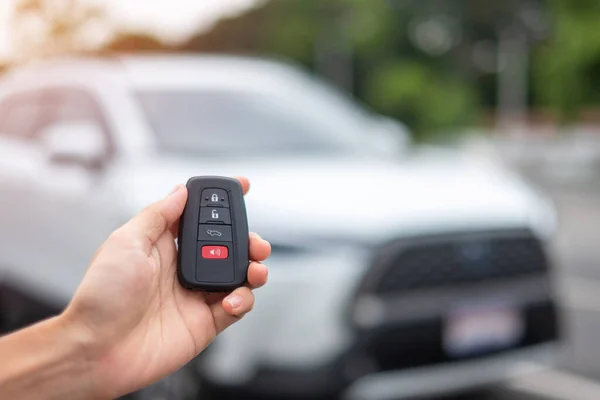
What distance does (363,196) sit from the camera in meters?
3.01

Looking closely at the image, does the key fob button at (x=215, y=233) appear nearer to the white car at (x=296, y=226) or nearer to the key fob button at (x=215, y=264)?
the key fob button at (x=215, y=264)

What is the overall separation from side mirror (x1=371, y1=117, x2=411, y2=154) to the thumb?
2779 mm

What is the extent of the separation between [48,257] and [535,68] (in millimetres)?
32525

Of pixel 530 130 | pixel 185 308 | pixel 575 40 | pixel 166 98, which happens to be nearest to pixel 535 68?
pixel 530 130

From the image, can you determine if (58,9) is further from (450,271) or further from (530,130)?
(530,130)

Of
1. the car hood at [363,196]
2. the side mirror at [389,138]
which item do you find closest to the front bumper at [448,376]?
the car hood at [363,196]

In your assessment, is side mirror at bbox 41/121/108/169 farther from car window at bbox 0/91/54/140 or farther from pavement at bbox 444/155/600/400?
pavement at bbox 444/155/600/400

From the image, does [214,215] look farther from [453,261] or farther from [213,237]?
[453,261]

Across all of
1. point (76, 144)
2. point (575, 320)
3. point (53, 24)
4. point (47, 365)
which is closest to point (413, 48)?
point (575, 320)

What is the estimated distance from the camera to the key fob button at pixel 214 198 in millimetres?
1154

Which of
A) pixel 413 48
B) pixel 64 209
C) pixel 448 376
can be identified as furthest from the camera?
pixel 413 48

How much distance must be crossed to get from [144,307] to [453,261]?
214 centimetres

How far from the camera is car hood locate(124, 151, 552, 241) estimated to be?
9.46 feet

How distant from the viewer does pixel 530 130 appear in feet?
122
